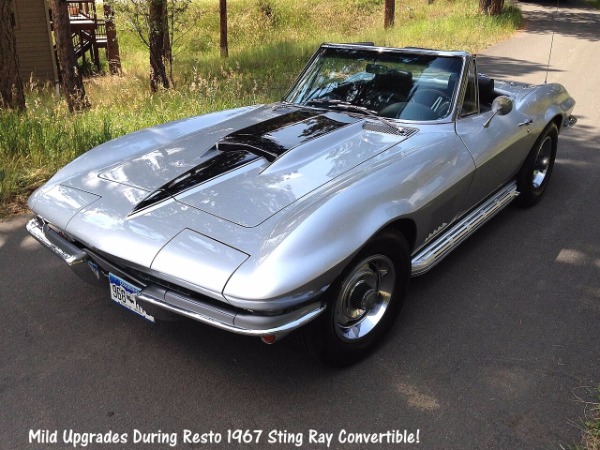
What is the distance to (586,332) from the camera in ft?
10.1

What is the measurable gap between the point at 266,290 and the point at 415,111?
80.1 inches

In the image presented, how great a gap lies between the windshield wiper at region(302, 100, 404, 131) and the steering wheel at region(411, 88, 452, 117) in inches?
11.2

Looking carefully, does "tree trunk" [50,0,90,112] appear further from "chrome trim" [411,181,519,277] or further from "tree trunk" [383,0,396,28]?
"tree trunk" [383,0,396,28]

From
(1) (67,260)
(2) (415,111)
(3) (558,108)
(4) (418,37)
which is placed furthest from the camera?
(4) (418,37)

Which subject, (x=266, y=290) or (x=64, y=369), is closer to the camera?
(x=266, y=290)

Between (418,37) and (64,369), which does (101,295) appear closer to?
(64,369)

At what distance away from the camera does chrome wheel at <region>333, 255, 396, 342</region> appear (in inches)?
102

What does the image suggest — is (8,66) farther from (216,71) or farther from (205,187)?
(216,71)

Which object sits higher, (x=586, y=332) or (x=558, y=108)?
(x=558, y=108)

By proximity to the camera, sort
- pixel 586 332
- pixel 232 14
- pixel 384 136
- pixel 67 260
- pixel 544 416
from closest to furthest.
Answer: pixel 544 416
pixel 67 260
pixel 586 332
pixel 384 136
pixel 232 14

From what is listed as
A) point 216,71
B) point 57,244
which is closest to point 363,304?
point 57,244

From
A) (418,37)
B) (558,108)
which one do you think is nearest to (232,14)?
(418,37)

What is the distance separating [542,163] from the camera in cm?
489

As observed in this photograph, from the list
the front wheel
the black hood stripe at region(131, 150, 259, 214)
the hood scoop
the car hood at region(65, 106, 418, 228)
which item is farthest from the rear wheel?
the black hood stripe at region(131, 150, 259, 214)
